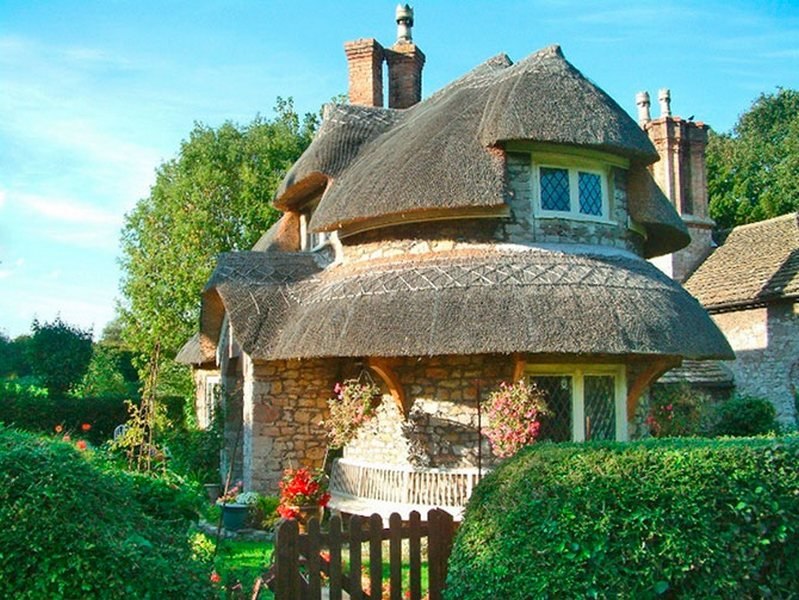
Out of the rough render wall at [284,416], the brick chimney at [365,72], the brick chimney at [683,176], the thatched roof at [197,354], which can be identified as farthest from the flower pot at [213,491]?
the brick chimney at [683,176]

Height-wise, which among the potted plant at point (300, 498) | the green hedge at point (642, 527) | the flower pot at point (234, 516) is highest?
the green hedge at point (642, 527)

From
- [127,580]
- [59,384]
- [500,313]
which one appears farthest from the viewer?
[59,384]

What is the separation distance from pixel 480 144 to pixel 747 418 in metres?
8.73

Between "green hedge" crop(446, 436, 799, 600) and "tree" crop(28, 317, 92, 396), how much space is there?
24083 millimetres

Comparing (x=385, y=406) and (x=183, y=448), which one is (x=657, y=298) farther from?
(x=183, y=448)

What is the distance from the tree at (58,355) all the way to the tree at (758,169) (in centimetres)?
2564

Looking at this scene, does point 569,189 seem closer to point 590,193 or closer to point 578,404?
point 590,193

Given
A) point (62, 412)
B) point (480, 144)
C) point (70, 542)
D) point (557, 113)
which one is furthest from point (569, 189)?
point (62, 412)

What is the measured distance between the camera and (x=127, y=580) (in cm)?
470

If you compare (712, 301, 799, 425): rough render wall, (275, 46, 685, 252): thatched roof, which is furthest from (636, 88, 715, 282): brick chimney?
(275, 46, 685, 252): thatched roof

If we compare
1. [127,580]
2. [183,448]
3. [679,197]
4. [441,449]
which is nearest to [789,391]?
[679,197]

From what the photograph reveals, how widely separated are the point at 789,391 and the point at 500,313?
11.4 metres

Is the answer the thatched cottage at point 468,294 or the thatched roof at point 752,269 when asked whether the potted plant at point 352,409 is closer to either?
the thatched cottage at point 468,294

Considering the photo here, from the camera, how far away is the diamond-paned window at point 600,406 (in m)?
11.9
